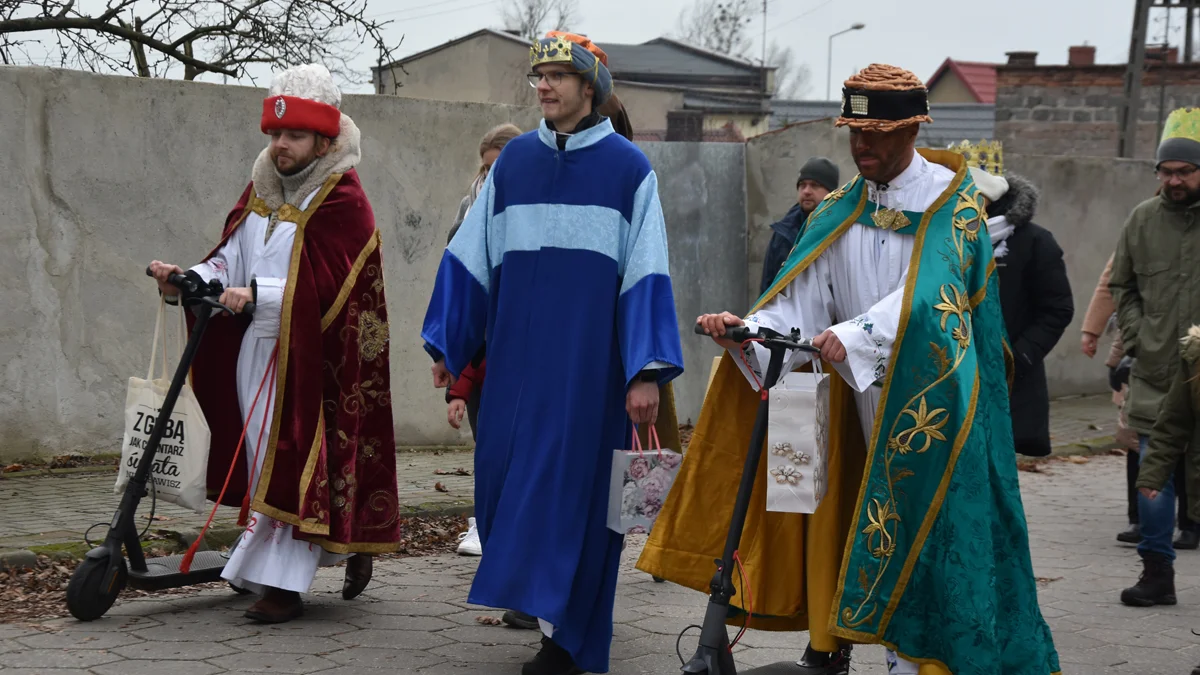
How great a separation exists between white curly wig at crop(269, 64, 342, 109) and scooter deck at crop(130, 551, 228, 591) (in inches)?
73.7

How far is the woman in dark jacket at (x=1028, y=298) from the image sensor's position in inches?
284

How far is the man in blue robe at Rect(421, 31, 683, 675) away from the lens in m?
5.07

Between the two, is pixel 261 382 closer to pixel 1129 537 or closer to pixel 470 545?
pixel 470 545

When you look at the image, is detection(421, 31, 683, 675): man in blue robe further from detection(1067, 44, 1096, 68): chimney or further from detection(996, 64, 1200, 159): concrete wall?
detection(1067, 44, 1096, 68): chimney

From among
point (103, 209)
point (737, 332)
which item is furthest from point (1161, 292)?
point (103, 209)

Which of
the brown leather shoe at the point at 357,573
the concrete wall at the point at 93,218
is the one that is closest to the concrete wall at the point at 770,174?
the concrete wall at the point at 93,218

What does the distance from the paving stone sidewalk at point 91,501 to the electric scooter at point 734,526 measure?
349cm

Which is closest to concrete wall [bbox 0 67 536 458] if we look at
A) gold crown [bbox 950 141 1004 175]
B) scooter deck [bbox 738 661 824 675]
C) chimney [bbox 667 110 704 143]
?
gold crown [bbox 950 141 1004 175]

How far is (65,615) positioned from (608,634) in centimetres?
212

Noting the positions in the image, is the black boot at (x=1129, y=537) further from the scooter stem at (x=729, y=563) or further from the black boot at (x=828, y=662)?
the scooter stem at (x=729, y=563)

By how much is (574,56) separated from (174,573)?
2509 mm

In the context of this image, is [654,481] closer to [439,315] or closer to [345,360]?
[439,315]

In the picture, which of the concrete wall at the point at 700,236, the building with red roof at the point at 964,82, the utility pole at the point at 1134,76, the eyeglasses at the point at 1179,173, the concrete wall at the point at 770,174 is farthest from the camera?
the building with red roof at the point at 964,82

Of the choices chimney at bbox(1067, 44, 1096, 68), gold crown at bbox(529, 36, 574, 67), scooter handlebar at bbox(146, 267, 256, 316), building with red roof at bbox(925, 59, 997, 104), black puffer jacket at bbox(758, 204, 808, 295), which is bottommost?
scooter handlebar at bbox(146, 267, 256, 316)
